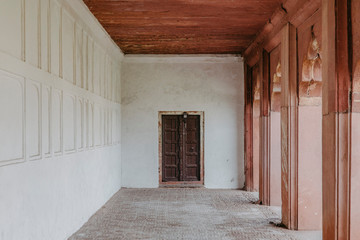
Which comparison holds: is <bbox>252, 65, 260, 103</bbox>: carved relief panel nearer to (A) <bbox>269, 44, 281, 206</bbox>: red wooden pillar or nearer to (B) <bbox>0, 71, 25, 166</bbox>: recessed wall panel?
(A) <bbox>269, 44, 281, 206</bbox>: red wooden pillar

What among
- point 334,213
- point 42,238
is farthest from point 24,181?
point 334,213

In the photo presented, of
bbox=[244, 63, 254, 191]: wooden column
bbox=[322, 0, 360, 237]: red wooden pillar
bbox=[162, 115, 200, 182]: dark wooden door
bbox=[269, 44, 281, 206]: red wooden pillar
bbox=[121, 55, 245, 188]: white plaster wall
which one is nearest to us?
bbox=[322, 0, 360, 237]: red wooden pillar

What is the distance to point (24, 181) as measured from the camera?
4.66 meters

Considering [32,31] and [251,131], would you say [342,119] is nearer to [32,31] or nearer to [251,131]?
[32,31]

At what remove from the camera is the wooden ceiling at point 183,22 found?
7254 millimetres

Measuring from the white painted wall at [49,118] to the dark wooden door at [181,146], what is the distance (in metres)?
3.41

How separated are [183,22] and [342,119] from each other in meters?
4.63

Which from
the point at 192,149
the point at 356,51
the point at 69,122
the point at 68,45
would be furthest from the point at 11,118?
the point at 192,149

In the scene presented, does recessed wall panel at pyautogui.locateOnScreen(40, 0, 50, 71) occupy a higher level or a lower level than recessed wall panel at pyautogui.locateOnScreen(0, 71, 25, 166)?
higher

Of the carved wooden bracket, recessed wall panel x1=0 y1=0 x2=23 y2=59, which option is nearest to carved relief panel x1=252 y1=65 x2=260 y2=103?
the carved wooden bracket

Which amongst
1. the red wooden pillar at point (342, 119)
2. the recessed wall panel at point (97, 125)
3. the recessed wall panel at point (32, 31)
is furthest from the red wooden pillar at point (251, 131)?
the recessed wall panel at point (32, 31)

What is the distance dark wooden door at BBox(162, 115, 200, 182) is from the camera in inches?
484

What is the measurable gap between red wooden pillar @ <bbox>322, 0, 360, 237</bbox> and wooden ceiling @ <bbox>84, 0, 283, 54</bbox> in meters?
2.53

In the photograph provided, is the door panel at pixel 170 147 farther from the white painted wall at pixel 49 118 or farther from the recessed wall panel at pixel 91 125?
the recessed wall panel at pixel 91 125
